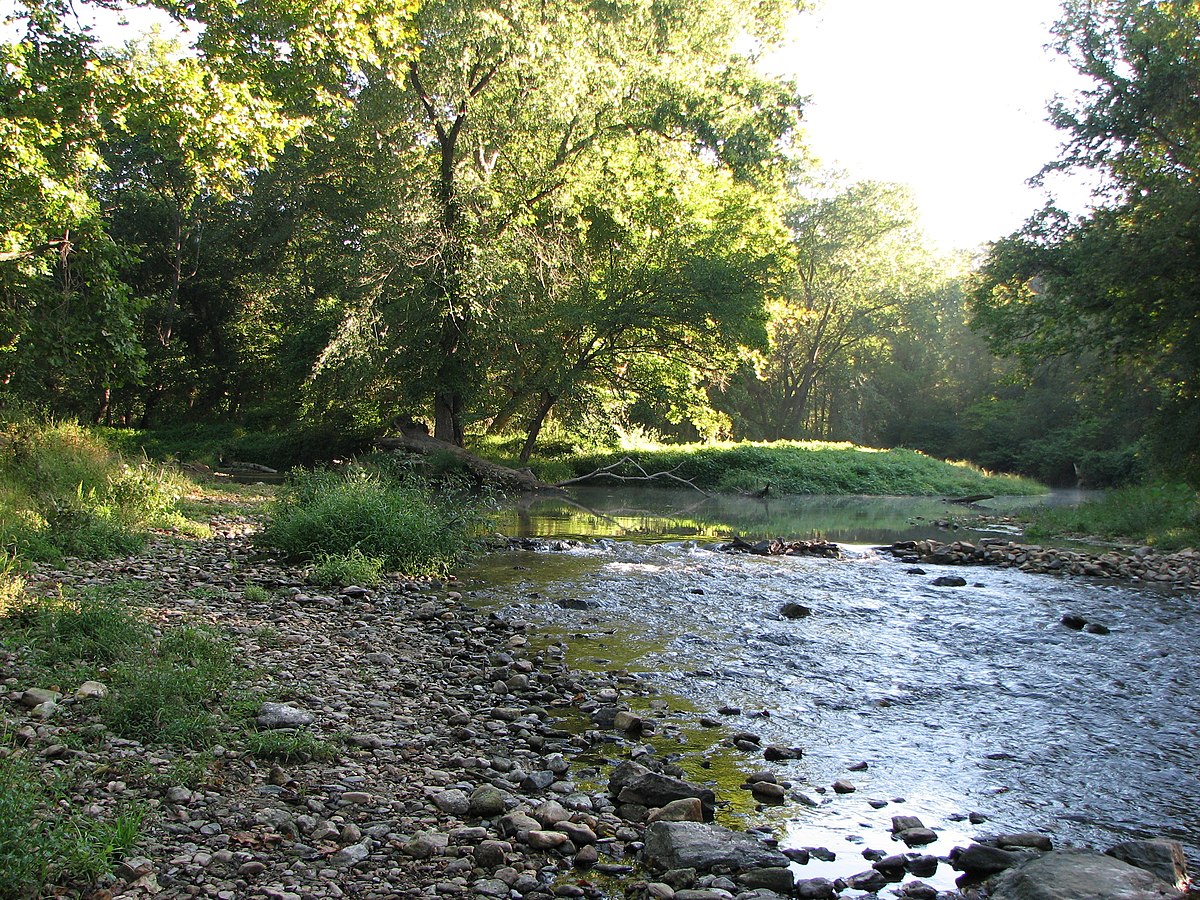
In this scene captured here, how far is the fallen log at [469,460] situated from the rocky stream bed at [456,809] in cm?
1615

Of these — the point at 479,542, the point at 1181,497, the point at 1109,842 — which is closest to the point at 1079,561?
the point at 1181,497

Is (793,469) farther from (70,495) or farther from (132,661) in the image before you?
(132,661)

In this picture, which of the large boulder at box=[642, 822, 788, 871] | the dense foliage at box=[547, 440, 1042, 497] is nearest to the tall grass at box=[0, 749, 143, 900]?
the large boulder at box=[642, 822, 788, 871]

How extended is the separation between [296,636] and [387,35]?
37.5 feet

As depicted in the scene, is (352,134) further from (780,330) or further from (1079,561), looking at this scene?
(780,330)

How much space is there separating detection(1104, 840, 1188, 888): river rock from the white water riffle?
214 millimetres

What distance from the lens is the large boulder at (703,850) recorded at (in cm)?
367

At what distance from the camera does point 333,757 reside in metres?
4.51

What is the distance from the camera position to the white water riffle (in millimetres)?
4449

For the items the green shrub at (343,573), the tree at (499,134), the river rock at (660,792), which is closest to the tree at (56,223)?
the green shrub at (343,573)

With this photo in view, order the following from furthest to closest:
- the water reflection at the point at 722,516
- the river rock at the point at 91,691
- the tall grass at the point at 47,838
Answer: the water reflection at the point at 722,516 → the river rock at the point at 91,691 → the tall grass at the point at 47,838

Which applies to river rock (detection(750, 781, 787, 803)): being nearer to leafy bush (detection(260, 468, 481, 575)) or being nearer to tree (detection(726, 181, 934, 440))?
leafy bush (detection(260, 468, 481, 575))

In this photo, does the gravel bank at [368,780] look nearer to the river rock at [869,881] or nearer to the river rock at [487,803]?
the river rock at [487,803]

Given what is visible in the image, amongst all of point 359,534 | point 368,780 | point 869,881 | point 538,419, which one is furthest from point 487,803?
point 538,419
